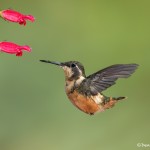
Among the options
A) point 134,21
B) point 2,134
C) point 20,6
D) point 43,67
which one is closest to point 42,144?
point 2,134

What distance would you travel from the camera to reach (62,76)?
26.6ft

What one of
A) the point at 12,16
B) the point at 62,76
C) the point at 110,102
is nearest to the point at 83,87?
the point at 110,102

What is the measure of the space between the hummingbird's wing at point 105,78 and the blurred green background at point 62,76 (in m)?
2.71

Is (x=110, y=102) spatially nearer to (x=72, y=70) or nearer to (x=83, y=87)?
(x=83, y=87)

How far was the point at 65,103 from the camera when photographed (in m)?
7.84

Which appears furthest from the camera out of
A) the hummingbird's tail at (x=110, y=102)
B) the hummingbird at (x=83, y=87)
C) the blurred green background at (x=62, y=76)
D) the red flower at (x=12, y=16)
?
the blurred green background at (x=62, y=76)

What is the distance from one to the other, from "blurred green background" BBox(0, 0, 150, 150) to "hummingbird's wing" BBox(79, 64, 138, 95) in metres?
2.71

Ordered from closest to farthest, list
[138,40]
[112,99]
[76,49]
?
1. [112,99]
2. [76,49]
3. [138,40]

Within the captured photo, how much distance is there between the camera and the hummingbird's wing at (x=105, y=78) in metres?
4.41

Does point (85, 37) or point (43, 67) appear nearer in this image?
point (43, 67)

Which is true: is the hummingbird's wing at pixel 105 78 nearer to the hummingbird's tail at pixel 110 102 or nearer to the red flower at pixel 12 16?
the hummingbird's tail at pixel 110 102

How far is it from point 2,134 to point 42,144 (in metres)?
0.56

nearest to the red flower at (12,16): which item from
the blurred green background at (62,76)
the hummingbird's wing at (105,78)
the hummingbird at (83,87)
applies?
the hummingbird at (83,87)

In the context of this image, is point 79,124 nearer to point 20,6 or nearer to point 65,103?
point 65,103
